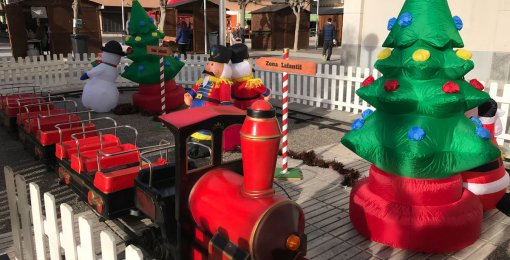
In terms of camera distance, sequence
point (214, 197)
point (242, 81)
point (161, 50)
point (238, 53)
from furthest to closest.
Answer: point (161, 50)
point (242, 81)
point (238, 53)
point (214, 197)

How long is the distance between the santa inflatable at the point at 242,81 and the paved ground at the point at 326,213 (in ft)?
4.15

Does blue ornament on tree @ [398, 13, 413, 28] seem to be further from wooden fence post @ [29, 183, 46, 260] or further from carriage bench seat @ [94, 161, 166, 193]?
wooden fence post @ [29, 183, 46, 260]

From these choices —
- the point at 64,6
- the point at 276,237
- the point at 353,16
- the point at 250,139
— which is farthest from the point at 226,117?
the point at 64,6

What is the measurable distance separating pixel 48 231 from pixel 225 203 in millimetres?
1445

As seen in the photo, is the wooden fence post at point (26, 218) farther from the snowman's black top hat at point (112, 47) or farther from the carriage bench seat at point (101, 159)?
the snowman's black top hat at point (112, 47)

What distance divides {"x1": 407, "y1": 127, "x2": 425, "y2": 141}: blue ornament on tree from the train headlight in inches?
68.2

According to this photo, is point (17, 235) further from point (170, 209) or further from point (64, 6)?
point (64, 6)

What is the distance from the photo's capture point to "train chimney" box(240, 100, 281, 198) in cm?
275

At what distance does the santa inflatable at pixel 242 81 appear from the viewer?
760cm

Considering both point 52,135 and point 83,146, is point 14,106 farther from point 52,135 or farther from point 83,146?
point 83,146

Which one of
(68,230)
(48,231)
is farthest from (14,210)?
(68,230)

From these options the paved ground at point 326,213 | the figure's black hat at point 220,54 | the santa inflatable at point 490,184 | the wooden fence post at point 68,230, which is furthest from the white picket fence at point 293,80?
the wooden fence post at point 68,230

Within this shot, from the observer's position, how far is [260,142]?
274 centimetres

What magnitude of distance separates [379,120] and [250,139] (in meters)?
2.19
